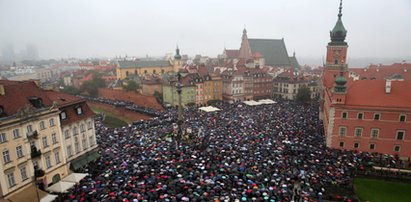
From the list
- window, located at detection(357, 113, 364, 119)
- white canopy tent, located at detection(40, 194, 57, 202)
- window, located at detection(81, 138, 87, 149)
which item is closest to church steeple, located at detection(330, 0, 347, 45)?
window, located at detection(357, 113, 364, 119)

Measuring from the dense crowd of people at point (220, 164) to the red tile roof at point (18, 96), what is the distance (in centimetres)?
958

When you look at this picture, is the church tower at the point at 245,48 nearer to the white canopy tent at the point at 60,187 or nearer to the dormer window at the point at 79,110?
the dormer window at the point at 79,110

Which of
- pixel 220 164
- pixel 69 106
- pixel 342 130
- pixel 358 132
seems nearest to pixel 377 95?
pixel 358 132

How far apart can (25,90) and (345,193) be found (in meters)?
35.2

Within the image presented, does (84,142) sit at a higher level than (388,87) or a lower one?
lower

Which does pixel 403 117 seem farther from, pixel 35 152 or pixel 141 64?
pixel 141 64

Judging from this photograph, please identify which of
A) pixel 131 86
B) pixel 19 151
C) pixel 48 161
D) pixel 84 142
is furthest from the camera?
pixel 131 86

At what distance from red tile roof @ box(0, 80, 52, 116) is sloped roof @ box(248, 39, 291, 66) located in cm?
10252

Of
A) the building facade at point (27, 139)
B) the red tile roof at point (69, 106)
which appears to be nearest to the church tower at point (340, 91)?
the red tile roof at point (69, 106)

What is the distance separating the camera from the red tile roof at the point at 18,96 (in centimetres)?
2556

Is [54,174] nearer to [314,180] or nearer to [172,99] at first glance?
[314,180]

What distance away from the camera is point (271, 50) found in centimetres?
12775

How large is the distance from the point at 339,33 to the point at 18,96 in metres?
56.5

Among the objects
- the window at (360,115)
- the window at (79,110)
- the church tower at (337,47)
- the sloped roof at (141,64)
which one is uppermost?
the church tower at (337,47)
